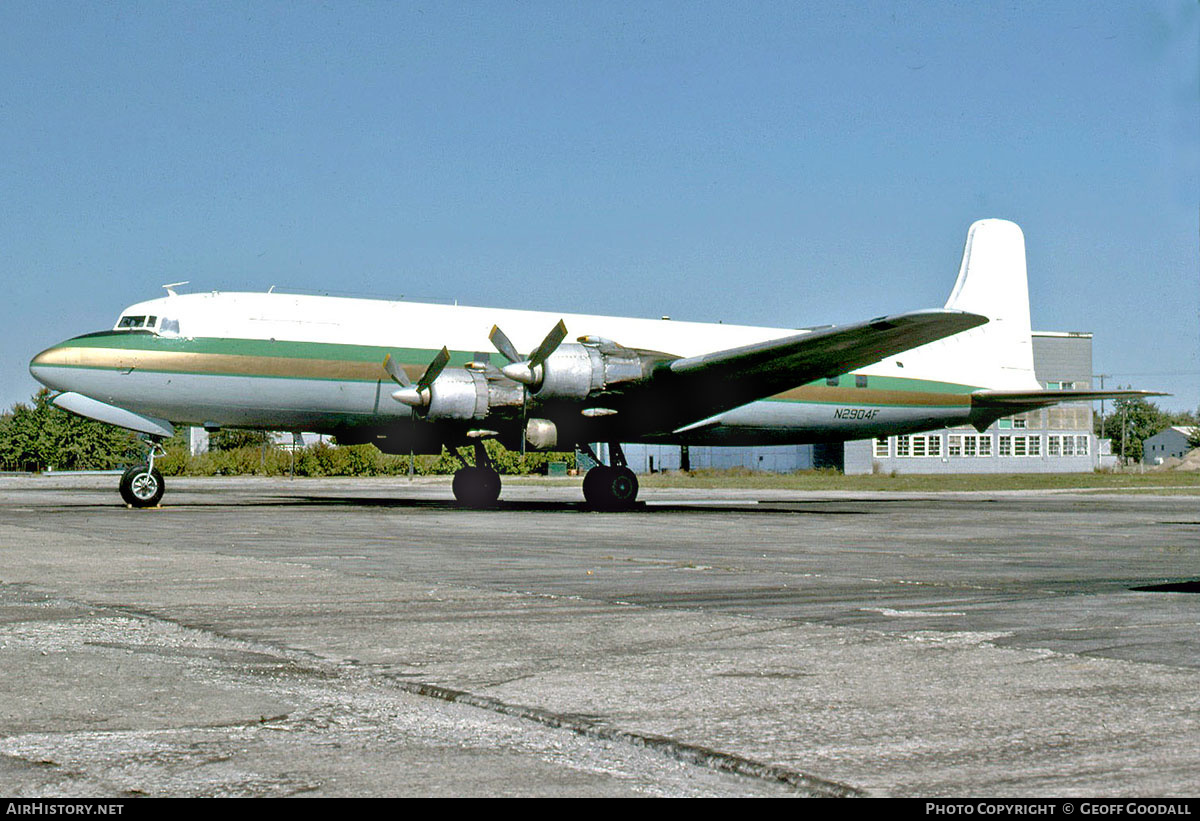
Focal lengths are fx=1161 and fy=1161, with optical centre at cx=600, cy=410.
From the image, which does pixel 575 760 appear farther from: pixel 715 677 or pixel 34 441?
pixel 34 441

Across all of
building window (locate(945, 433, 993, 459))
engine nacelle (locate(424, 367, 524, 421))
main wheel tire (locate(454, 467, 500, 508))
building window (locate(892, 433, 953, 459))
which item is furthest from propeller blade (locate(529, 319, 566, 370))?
building window (locate(945, 433, 993, 459))

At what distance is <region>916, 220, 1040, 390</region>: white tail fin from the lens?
33.4 meters

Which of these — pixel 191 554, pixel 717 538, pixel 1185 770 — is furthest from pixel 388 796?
pixel 717 538

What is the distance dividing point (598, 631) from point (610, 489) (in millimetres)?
18418

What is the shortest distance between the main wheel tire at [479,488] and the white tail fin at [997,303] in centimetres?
1440

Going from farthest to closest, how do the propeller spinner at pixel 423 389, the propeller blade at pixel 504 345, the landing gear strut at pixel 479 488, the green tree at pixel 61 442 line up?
the green tree at pixel 61 442 → the landing gear strut at pixel 479 488 → the propeller blade at pixel 504 345 → the propeller spinner at pixel 423 389

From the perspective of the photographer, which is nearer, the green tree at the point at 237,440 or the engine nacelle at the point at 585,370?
the engine nacelle at the point at 585,370

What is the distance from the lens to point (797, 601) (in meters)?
9.38

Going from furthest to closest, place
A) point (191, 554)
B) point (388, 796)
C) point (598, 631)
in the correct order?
1. point (191, 554)
2. point (598, 631)
3. point (388, 796)

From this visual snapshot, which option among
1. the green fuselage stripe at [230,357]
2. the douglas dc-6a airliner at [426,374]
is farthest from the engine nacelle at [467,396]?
the green fuselage stripe at [230,357]

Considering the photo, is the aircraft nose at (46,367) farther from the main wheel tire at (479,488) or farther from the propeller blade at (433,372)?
the main wheel tire at (479,488)

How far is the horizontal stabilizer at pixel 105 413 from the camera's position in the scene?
24.3m

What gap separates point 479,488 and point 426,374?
4048 mm

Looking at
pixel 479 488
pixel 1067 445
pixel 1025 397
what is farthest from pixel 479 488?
pixel 1067 445
